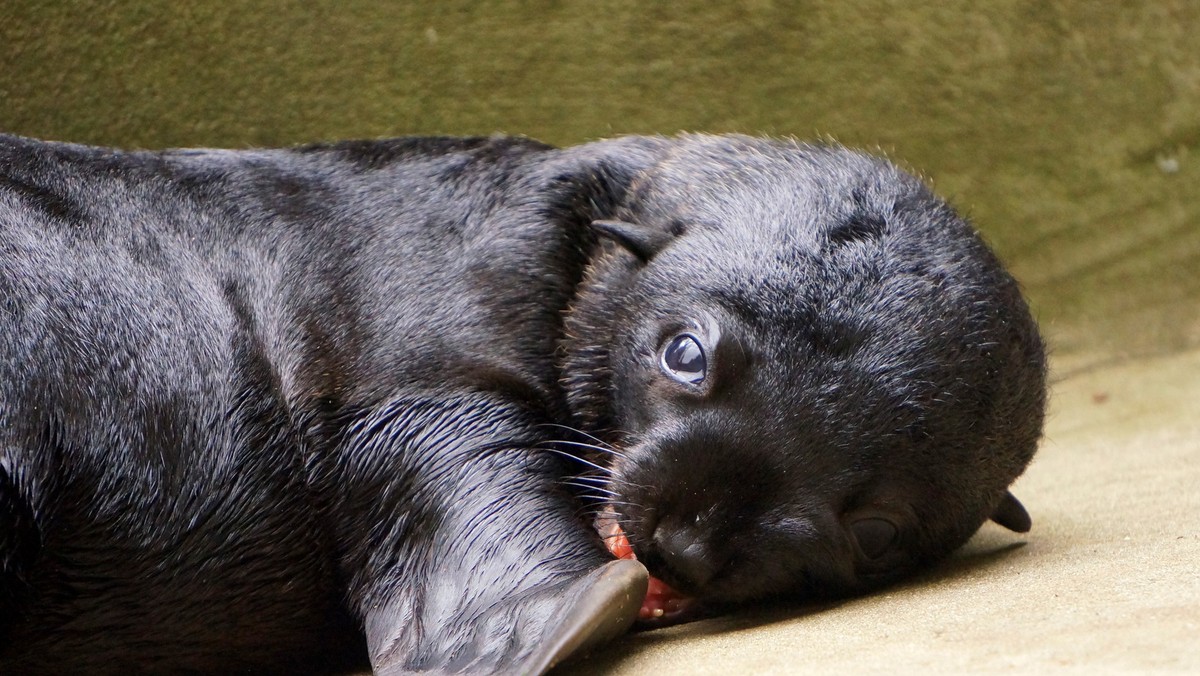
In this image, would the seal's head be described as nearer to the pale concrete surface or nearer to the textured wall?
the pale concrete surface

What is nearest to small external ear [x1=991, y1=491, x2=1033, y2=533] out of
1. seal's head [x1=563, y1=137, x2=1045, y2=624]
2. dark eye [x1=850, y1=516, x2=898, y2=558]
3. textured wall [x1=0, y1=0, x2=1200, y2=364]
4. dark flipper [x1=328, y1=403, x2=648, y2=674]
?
seal's head [x1=563, y1=137, x2=1045, y2=624]

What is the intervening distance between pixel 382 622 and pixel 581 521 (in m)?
0.50

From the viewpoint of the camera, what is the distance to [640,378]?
126 inches

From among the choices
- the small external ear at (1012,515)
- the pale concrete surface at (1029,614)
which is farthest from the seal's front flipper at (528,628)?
the small external ear at (1012,515)

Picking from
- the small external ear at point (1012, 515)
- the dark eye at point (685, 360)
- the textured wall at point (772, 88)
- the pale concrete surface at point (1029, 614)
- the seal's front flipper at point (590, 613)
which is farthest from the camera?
the textured wall at point (772, 88)

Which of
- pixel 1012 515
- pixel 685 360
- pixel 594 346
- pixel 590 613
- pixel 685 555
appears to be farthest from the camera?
pixel 1012 515

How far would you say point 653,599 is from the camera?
10.3 feet

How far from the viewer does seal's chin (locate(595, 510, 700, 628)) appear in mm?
3096

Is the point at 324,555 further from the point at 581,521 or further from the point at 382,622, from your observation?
the point at 581,521

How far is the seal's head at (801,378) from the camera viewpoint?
293 centimetres

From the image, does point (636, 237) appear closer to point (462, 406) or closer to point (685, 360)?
point (685, 360)

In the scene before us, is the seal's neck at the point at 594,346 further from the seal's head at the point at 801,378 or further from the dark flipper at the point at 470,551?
the dark flipper at the point at 470,551

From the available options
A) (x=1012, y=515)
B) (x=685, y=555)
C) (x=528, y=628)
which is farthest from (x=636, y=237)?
(x=1012, y=515)

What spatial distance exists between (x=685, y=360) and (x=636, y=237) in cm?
41
